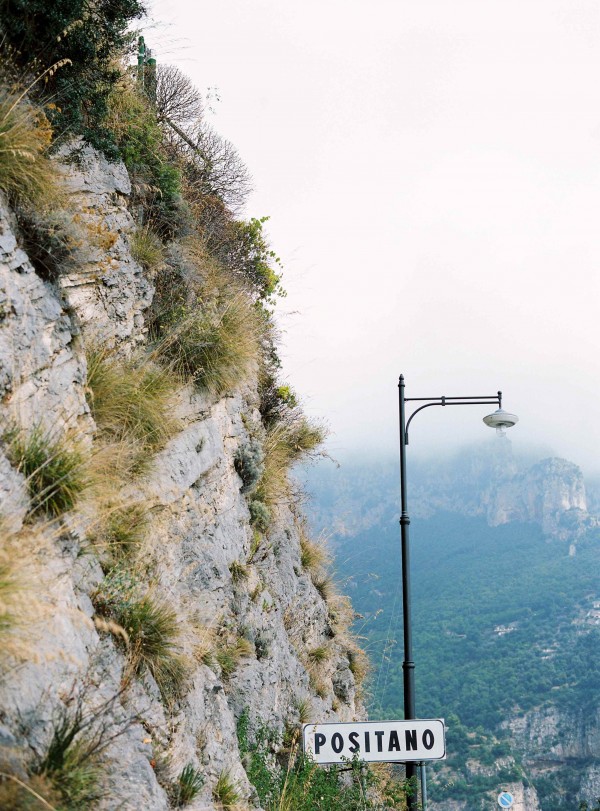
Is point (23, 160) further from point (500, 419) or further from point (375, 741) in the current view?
point (500, 419)

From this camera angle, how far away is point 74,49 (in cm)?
770

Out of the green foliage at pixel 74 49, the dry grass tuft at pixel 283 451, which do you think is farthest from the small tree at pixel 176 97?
the dry grass tuft at pixel 283 451

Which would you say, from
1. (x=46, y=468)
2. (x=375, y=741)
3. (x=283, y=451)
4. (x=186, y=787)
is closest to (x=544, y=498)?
(x=283, y=451)

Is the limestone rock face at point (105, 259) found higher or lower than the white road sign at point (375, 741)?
higher

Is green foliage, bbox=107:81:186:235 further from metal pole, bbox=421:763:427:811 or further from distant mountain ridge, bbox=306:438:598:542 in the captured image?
distant mountain ridge, bbox=306:438:598:542

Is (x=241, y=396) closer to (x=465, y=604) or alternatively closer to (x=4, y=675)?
(x=4, y=675)

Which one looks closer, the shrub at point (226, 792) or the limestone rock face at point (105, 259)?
the shrub at point (226, 792)

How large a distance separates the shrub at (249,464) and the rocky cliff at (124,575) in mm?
133

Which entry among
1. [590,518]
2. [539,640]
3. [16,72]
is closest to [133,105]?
[16,72]

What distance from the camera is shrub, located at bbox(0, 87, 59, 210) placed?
6.01m

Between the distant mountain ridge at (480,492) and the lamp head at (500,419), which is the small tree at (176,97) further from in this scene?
the distant mountain ridge at (480,492)

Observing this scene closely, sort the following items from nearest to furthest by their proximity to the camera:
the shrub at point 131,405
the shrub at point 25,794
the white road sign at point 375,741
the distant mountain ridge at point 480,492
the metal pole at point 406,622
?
the shrub at point 25,794 → the shrub at point 131,405 → the white road sign at point 375,741 → the metal pole at point 406,622 → the distant mountain ridge at point 480,492

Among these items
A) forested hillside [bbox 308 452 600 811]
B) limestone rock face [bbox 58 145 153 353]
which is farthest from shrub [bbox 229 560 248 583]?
forested hillside [bbox 308 452 600 811]

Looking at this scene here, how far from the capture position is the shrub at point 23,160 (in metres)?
6.01
